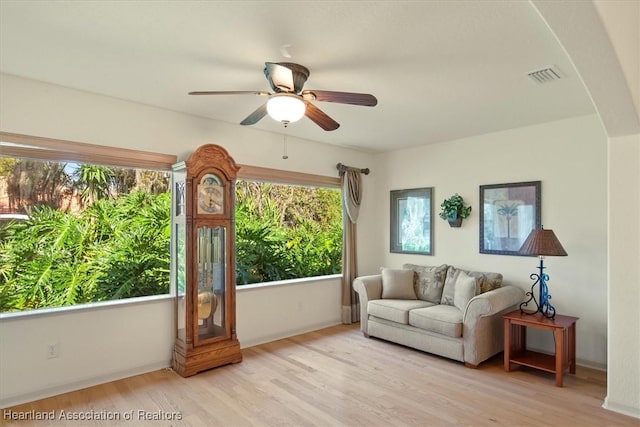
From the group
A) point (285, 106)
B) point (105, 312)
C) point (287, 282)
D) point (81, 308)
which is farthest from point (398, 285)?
point (81, 308)

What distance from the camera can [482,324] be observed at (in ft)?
12.0

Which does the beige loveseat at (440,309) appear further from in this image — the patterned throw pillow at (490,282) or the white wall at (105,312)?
the white wall at (105,312)

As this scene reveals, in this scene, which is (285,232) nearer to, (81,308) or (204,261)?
(204,261)

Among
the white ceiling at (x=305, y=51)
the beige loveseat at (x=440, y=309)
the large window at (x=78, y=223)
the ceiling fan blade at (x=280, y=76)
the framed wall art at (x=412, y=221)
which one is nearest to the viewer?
the white ceiling at (x=305, y=51)

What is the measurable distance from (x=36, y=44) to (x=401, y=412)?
3.61 meters

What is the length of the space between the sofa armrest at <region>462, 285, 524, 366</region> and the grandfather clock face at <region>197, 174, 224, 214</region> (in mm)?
2694

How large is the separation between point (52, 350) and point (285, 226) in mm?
3082

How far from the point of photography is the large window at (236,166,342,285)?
473cm

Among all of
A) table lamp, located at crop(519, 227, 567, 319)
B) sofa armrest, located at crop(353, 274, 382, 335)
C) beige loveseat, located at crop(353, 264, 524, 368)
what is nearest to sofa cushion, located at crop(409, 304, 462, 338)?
beige loveseat, located at crop(353, 264, 524, 368)

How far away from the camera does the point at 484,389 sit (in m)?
3.16

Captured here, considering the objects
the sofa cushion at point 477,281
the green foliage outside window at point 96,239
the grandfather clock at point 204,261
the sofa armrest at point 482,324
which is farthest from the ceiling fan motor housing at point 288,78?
the sofa cushion at point 477,281

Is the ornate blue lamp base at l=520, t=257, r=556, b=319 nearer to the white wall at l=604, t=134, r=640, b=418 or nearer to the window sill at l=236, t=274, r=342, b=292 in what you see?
the white wall at l=604, t=134, r=640, b=418

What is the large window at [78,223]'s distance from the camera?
126 inches

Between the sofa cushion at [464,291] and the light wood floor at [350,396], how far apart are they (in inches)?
24.0
